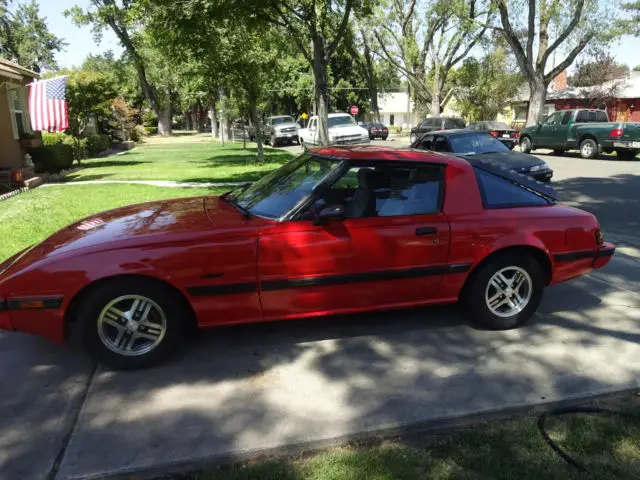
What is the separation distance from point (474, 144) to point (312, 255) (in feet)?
25.5

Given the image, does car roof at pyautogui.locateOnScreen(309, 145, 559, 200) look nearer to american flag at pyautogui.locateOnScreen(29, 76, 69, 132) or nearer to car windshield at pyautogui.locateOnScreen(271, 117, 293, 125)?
american flag at pyautogui.locateOnScreen(29, 76, 69, 132)

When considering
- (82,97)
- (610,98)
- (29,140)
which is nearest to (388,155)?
(29,140)

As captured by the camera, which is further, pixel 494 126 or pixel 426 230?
pixel 494 126

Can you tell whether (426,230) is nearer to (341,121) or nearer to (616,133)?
(616,133)

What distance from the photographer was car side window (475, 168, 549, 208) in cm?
416

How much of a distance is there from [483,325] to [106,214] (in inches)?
130

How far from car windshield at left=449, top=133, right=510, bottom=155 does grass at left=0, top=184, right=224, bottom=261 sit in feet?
16.3

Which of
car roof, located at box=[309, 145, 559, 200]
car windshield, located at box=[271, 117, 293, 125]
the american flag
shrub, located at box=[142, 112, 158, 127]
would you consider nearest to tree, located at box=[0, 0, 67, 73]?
shrub, located at box=[142, 112, 158, 127]

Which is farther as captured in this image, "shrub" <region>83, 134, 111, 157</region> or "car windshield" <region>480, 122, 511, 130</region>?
"car windshield" <region>480, 122, 511, 130</region>

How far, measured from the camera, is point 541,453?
2.71m

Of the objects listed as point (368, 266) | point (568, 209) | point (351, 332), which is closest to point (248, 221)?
point (368, 266)

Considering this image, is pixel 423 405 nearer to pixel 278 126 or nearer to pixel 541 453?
pixel 541 453

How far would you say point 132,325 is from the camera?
3541 mm

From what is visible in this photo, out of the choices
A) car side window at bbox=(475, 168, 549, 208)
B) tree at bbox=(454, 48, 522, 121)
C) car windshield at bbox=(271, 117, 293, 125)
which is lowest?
car side window at bbox=(475, 168, 549, 208)
